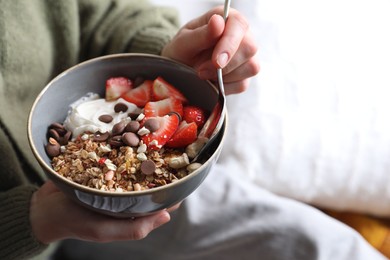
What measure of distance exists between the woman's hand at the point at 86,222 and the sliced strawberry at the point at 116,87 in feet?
0.44

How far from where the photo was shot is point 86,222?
1.70 ft

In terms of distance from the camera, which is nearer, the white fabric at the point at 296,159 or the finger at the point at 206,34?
the finger at the point at 206,34

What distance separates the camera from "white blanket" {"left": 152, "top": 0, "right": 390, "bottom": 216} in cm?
76

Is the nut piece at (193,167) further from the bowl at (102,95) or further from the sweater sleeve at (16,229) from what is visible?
the sweater sleeve at (16,229)

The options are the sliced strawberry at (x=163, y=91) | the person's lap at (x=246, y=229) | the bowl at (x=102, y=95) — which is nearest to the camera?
the bowl at (x=102, y=95)

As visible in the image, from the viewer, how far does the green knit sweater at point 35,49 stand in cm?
61

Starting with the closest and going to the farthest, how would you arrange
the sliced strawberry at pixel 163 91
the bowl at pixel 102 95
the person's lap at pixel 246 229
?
the bowl at pixel 102 95, the sliced strawberry at pixel 163 91, the person's lap at pixel 246 229

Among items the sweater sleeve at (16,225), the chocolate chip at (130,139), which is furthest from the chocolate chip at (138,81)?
the sweater sleeve at (16,225)

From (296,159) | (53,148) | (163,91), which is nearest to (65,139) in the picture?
(53,148)

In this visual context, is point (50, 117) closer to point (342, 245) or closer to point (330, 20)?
point (342, 245)

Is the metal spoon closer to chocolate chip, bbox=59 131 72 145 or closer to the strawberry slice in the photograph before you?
the strawberry slice

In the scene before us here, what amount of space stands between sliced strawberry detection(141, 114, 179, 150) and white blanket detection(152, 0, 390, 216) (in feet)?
0.95

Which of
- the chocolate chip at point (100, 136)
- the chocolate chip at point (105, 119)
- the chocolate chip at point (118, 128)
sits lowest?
the chocolate chip at point (100, 136)

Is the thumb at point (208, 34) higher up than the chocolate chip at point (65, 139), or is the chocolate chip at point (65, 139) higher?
the thumb at point (208, 34)
